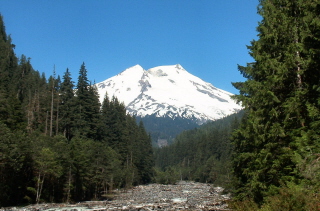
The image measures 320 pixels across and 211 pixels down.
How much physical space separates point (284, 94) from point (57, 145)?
30.1 metres

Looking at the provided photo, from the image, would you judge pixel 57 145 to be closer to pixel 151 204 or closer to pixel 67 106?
pixel 151 204

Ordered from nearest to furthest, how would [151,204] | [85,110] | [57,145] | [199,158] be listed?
[151,204] < [57,145] < [85,110] < [199,158]

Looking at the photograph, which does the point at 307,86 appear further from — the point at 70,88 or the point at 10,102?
the point at 70,88

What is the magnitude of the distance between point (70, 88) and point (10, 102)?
15646 mm

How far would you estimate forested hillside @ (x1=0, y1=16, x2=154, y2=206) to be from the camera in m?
31.6

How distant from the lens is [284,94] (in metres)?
14.0

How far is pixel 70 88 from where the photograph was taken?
192ft

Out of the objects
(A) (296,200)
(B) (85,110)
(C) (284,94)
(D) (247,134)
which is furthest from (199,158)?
(A) (296,200)

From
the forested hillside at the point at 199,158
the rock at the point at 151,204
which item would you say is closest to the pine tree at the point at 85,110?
the rock at the point at 151,204

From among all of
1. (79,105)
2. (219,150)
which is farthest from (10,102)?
(219,150)

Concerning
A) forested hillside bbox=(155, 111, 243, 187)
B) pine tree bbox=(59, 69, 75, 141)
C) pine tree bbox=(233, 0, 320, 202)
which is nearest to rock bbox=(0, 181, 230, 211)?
pine tree bbox=(233, 0, 320, 202)

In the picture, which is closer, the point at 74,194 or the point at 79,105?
the point at 74,194

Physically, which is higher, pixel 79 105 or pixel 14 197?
pixel 79 105

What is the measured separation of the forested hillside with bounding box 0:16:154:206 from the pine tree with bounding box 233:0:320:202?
73.7 feet
